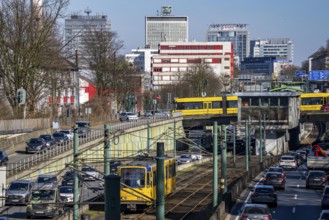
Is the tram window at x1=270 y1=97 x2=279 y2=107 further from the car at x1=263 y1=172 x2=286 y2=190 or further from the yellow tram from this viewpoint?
the yellow tram

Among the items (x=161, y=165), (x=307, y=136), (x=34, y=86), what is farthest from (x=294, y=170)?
(x=307, y=136)

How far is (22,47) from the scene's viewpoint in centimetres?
7081

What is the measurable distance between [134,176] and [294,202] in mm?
11288

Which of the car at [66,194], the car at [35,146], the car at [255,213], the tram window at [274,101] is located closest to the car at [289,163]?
the car at [35,146]

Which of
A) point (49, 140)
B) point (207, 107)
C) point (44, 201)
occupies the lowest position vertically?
point (44, 201)

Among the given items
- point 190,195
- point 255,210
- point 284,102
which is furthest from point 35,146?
point 284,102

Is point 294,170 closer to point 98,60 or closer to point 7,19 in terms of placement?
point 7,19

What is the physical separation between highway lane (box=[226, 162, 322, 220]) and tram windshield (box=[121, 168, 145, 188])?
464 cm

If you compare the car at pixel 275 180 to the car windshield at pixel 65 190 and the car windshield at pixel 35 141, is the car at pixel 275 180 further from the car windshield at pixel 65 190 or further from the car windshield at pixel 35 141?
the car windshield at pixel 35 141

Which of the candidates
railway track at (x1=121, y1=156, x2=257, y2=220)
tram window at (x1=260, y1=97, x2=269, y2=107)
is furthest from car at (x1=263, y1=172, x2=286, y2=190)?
tram window at (x1=260, y1=97, x2=269, y2=107)

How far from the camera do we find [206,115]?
342ft

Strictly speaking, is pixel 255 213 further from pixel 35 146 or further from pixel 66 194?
pixel 35 146

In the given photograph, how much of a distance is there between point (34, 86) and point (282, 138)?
37.9m

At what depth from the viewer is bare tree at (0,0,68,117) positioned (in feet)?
232
